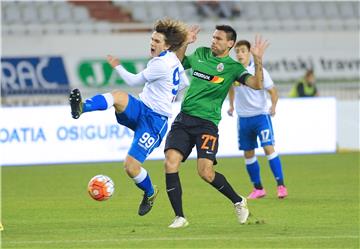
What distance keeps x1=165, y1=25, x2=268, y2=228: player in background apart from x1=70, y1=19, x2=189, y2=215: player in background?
26 centimetres

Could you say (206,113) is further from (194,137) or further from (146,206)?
(146,206)

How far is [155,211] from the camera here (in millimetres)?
13297

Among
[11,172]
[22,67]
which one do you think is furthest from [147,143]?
[22,67]

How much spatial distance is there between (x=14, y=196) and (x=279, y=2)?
23.0m

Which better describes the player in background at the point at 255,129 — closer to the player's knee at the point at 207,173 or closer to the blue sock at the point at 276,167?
the blue sock at the point at 276,167

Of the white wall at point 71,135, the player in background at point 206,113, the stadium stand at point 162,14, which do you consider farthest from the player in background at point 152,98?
the stadium stand at point 162,14

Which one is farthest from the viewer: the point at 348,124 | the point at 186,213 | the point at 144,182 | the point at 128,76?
the point at 348,124

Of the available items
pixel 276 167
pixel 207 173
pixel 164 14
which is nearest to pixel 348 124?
pixel 276 167

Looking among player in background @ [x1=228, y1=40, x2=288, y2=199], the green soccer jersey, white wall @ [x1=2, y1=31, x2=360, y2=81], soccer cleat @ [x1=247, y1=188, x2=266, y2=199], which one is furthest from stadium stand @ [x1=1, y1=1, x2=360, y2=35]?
the green soccer jersey

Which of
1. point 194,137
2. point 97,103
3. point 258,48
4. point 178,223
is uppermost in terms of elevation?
point 258,48

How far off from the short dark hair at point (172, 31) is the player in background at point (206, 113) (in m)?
0.24

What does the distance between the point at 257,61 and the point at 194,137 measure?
43.3 inches

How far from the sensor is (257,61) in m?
11.4

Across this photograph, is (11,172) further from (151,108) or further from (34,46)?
(34,46)
